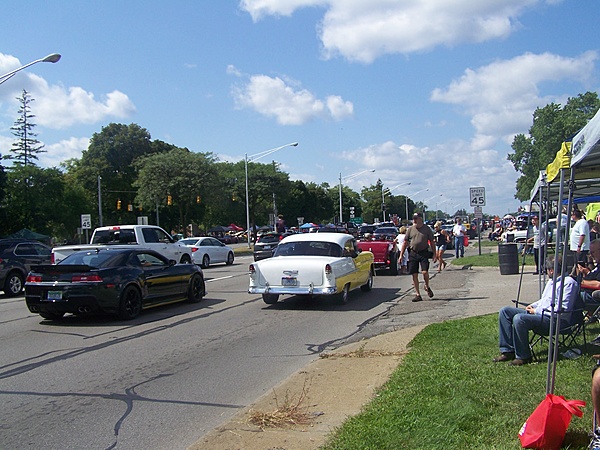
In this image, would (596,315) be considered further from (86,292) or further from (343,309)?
(86,292)

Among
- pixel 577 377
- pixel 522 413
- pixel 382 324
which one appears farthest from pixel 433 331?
pixel 522 413

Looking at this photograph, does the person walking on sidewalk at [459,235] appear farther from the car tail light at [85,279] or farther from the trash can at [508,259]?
the car tail light at [85,279]

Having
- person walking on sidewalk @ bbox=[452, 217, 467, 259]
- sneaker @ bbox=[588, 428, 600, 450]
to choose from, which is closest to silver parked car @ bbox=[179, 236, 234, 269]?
person walking on sidewalk @ bbox=[452, 217, 467, 259]

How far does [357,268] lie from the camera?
14555 mm

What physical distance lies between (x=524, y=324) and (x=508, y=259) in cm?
1284

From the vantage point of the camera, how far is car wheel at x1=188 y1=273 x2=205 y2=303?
14379 millimetres

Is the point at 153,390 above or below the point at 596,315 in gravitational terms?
below

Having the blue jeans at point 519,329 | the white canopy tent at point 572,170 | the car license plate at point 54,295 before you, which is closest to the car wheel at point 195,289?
the car license plate at point 54,295

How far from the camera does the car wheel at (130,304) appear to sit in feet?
38.6

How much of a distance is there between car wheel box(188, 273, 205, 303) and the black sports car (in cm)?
114

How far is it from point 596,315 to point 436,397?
3.30 meters

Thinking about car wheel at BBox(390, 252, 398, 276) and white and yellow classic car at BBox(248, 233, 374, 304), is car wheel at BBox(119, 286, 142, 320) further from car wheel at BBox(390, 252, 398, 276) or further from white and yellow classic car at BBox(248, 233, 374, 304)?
car wheel at BBox(390, 252, 398, 276)

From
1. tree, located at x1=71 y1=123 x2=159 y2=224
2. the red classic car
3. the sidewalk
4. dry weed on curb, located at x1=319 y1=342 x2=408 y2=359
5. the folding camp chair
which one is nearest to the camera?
the sidewalk

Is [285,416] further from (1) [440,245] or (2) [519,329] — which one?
(1) [440,245]
